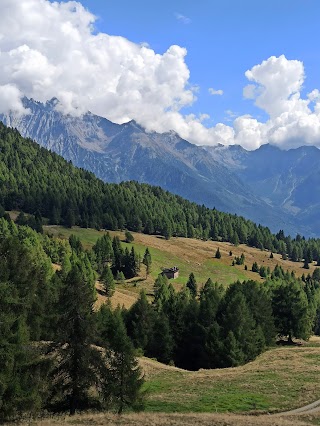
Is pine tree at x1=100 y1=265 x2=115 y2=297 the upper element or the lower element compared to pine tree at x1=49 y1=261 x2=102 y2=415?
upper

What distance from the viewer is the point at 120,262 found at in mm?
161375

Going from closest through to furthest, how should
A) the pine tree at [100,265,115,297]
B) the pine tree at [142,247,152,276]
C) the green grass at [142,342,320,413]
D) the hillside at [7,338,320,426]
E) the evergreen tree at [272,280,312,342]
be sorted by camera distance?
the hillside at [7,338,320,426], the green grass at [142,342,320,413], the evergreen tree at [272,280,312,342], the pine tree at [100,265,115,297], the pine tree at [142,247,152,276]

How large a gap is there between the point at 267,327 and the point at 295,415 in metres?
45.7

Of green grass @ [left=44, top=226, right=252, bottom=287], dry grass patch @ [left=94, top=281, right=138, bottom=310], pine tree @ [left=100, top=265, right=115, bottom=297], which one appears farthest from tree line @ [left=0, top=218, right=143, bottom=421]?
green grass @ [left=44, top=226, right=252, bottom=287]

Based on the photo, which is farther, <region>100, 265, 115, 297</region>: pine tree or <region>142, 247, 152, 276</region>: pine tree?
<region>142, 247, 152, 276</region>: pine tree

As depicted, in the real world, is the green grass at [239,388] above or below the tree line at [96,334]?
below

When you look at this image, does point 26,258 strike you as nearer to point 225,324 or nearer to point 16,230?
point 225,324

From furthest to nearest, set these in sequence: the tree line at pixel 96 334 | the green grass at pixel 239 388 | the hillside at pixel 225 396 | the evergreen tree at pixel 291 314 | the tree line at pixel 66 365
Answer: the evergreen tree at pixel 291 314, the green grass at pixel 239 388, the tree line at pixel 96 334, the hillside at pixel 225 396, the tree line at pixel 66 365

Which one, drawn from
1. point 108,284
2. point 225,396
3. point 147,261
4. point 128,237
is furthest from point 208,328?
point 128,237

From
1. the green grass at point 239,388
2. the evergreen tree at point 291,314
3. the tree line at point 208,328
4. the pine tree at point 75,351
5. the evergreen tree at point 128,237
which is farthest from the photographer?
the evergreen tree at point 128,237

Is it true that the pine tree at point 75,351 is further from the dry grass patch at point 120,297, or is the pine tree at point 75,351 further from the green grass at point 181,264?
the green grass at point 181,264

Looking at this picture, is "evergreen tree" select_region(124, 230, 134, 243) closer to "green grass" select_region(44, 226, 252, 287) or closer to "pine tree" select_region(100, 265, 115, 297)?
"green grass" select_region(44, 226, 252, 287)

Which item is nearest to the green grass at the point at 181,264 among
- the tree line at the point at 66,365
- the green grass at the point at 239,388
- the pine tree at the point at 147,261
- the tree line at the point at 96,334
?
the pine tree at the point at 147,261

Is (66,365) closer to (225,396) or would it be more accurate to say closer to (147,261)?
(225,396)
